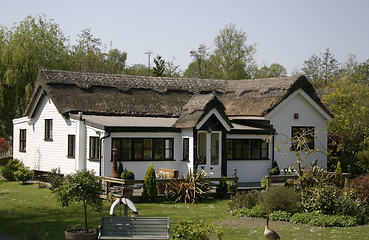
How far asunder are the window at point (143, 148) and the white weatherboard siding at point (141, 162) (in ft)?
0.70

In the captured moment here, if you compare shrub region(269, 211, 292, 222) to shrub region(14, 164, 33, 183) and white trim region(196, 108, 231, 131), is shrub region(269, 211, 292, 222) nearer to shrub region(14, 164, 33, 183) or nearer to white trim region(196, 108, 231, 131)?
white trim region(196, 108, 231, 131)

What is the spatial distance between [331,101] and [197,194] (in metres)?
19.2

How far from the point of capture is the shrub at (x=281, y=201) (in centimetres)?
1928

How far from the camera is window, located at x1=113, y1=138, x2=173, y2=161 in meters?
26.2

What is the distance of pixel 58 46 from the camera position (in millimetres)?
44812

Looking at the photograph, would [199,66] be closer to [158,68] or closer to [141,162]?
[158,68]

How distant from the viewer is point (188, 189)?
75.4ft

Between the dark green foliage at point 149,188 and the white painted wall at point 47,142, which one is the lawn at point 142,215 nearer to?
the dark green foliage at point 149,188

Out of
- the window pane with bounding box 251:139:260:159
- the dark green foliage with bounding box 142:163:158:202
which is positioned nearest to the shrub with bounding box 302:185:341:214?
the dark green foliage with bounding box 142:163:158:202

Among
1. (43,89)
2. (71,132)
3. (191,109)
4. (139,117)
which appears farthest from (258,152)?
(43,89)

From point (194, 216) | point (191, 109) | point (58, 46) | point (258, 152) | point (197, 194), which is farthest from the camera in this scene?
point (58, 46)

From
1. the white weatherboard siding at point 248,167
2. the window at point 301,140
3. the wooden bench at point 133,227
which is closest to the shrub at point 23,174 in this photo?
the white weatherboard siding at point 248,167

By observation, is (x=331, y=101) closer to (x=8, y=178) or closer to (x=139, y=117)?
(x=139, y=117)

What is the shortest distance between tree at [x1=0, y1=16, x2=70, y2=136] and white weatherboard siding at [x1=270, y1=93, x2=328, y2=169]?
19.0 meters
